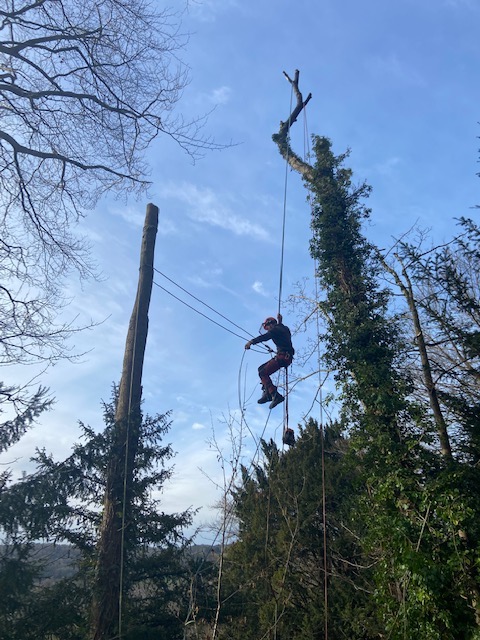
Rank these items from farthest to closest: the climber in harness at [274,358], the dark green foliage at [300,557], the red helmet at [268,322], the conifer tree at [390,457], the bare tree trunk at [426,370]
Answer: the dark green foliage at [300,557]
the red helmet at [268,322]
the climber in harness at [274,358]
the bare tree trunk at [426,370]
the conifer tree at [390,457]

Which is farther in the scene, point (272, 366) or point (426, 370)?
point (272, 366)

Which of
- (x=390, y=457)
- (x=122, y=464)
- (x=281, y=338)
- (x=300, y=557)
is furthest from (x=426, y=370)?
(x=300, y=557)

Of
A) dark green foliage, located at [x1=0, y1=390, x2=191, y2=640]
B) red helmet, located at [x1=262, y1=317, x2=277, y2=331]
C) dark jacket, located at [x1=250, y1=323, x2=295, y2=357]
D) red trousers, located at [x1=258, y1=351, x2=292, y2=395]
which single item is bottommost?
dark green foliage, located at [x1=0, y1=390, x2=191, y2=640]

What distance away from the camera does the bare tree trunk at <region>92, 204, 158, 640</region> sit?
627 cm

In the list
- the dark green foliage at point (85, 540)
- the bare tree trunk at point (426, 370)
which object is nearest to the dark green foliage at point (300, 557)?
the dark green foliage at point (85, 540)

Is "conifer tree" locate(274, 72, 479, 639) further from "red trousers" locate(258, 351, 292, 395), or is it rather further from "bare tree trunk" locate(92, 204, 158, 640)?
"bare tree trunk" locate(92, 204, 158, 640)

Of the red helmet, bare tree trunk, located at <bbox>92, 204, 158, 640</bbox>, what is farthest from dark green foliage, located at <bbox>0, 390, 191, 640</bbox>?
the red helmet

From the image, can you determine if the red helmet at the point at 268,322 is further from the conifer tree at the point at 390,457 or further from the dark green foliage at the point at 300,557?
the dark green foliage at the point at 300,557

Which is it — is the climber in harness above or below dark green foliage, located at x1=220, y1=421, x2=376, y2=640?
above

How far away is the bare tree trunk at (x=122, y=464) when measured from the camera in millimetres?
6273

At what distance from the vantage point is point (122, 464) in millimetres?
7285

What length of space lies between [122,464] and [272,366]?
2.74 metres

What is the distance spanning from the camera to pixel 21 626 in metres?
6.77

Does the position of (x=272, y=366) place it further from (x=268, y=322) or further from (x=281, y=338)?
(x=268, y=322)
